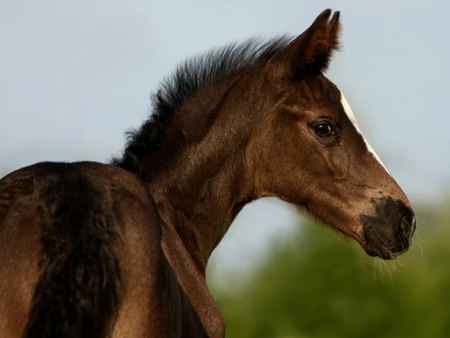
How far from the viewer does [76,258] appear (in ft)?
6.96

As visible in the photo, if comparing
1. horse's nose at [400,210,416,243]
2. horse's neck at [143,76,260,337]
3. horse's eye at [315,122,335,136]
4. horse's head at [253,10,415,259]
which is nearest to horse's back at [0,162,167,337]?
horse's neck at [143,76,260,337]

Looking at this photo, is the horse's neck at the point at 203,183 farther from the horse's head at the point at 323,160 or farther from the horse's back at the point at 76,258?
the horse's back at the point at 76,258

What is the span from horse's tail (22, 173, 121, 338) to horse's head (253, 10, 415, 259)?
80.3 inches

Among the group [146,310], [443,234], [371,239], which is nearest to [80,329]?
[146,310]

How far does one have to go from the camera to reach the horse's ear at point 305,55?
4094mm

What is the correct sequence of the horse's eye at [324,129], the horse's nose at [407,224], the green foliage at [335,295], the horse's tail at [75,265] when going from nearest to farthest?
the horse's tail at [75,265] < the horse's nose at [407,224] < the horse's eye at [324,129] < the green foliage at [335,295]

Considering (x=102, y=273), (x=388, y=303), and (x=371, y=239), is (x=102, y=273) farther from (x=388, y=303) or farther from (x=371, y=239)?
(x=388, y=303)

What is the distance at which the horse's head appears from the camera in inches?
155

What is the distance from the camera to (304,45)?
13.5ft

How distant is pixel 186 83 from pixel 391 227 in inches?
80.8

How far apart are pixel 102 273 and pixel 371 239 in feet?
8.16

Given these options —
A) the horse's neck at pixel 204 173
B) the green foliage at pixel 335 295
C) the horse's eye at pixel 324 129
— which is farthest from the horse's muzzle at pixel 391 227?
the green foliage at pixel 335 295

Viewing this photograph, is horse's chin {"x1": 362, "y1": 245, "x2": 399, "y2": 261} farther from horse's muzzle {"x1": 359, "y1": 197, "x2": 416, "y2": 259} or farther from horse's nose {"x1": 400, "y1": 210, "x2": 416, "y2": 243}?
horse's nose {"x1": 400, "y1": 210, "x2": 416, "y2": 243}

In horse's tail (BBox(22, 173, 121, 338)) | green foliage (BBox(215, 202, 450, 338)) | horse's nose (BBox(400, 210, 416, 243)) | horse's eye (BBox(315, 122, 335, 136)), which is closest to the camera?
horse's tail (BBox(22, 173, 121, 338))
